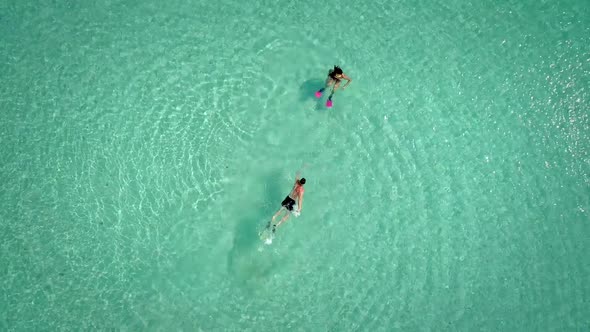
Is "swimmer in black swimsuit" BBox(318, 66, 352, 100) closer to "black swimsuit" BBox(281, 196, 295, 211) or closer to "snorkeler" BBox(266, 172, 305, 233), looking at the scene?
"snorkeler" BBox(266, 172, 305, 233)

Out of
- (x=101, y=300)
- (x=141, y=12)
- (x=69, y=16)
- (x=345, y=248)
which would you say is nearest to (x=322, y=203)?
(x=345, y=248)

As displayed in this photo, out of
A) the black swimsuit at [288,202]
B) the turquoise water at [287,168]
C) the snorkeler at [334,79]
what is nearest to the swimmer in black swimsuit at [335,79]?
the snorkeler at [334,79]

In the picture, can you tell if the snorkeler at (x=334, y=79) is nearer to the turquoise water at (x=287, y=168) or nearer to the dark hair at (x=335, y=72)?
the dark hair at (x=335, y=72)

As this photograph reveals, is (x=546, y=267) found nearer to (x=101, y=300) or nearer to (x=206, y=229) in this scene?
(x=206, y=229)

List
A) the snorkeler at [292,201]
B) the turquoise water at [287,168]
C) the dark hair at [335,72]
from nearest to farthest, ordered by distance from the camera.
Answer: the snorkeler at [292,201]
the turquoise water at [287,168]
the dark hair at [335,72]

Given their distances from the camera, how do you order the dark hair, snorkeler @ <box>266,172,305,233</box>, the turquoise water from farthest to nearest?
the dark hair → the turquoise water → snorkeler @ <box>266,172,305,233</box>

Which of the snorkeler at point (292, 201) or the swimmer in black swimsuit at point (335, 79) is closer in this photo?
the snorkeler at point (292, 201)

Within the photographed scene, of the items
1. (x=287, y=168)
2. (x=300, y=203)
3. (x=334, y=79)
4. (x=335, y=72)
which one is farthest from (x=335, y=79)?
(x=300, y=203)

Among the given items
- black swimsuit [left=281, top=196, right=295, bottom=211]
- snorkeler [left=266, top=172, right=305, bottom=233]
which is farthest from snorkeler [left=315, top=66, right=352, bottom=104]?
black swimsuit [left=281, top=196, right=295, bottom=211]
